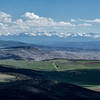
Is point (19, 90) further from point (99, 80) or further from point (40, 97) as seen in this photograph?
point (99, 80)

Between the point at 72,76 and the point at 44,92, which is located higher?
the point at 44,92

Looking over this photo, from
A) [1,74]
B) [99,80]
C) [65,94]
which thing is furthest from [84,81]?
[65,94]

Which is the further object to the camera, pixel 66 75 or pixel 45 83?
pixel 66 75

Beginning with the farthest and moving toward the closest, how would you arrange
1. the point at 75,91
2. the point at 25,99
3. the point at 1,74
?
the point at 1,74 < the point at 75,91 < the point at 25,99

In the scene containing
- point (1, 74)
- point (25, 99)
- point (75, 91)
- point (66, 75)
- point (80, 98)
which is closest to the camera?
point (25, 99)

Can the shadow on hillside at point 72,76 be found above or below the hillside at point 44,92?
below

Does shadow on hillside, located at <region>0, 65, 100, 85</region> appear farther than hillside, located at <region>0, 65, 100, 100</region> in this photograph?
Yes

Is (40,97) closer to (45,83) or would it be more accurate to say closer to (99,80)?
(45,83)

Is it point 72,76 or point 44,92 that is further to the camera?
point 72,76

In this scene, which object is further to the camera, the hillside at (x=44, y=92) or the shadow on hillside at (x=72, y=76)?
the shadow on hillside at (x=72, y=76)

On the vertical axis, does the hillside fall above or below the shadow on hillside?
above
